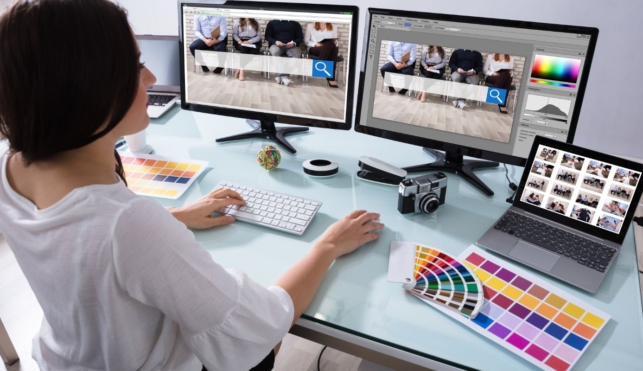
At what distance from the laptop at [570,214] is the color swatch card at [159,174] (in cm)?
85

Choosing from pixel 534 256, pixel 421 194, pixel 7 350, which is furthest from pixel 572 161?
pixel 7 350

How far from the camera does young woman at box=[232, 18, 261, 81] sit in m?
1.51

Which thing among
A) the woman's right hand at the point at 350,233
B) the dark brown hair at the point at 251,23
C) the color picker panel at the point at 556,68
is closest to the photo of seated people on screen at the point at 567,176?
the color picker panel at the point at 556,68

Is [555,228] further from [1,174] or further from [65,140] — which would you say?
[1,174]

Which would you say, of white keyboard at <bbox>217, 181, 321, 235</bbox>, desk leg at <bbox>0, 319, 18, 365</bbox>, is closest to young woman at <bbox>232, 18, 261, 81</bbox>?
white keyboard at <bbox>217, 181, 321, 235</bbox>

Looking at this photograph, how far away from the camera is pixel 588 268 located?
103cm

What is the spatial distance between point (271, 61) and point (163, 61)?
668mm

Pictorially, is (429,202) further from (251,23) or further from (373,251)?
(251,23)

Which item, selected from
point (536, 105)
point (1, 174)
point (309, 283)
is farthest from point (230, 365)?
point (536, 105)

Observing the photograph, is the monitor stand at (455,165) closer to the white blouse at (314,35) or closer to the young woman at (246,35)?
the white blouse at (314,35)

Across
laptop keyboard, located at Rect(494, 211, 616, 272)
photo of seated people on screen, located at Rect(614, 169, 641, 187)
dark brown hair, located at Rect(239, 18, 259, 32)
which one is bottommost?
laptop keyboard, located at Rect(494, 211, 616, 272)

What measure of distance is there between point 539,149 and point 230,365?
890mm

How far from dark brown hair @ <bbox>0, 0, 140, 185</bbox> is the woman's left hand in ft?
1.60

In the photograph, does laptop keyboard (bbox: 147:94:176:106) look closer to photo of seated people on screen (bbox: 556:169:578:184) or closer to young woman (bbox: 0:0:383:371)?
young woman (bbox: 0:0:383:371)
